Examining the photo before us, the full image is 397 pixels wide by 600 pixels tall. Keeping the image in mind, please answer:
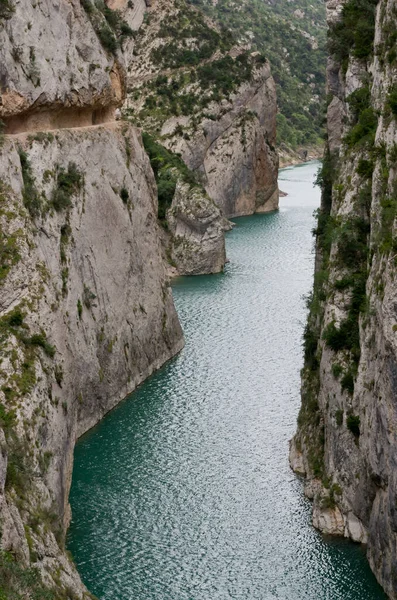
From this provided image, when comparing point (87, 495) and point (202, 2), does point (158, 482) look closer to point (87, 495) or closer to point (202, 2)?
point (87, 495)

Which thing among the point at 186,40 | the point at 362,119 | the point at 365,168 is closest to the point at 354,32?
the point at 362,119

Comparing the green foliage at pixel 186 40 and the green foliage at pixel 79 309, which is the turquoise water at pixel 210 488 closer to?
the green foliage at pixel 79 309

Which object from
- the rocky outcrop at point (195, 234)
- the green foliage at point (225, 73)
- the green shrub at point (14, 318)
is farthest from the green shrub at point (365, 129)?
the green foliage at point (225, 73)

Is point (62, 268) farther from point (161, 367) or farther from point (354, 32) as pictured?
point (354, 32)

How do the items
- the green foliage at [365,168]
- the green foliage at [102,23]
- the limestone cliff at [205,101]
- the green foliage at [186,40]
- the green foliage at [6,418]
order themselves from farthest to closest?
the green foliage at [186,40]
the limestone cliff at [205,101]
the green foliage at [102,23]
the green foliage at [365,168]
the green foliage at [6,418]

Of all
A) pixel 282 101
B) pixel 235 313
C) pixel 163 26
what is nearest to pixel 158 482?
pixel 235 313

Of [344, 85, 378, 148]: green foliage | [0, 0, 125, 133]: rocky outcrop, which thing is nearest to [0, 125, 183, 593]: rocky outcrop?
[0, 0, 125, 133]: rocky outcrop
